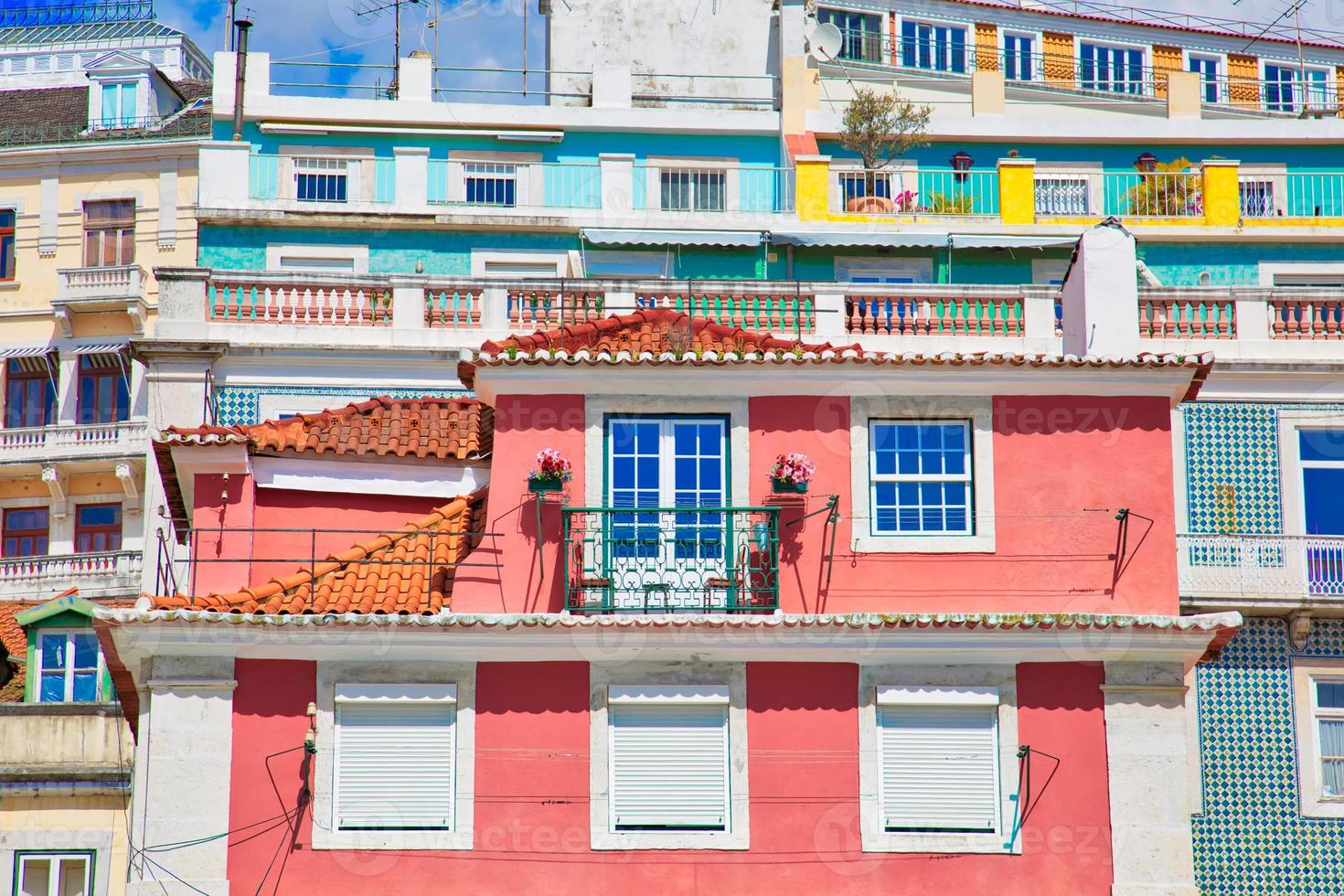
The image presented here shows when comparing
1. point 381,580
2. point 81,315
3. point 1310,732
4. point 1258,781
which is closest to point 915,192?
point 1310,732

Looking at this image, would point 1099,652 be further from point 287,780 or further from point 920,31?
point 920,31

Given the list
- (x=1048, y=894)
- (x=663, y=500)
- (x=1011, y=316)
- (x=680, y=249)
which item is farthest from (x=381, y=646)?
(x=680, y=249)

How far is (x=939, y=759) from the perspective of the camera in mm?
18625

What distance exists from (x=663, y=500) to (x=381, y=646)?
289 centimetres

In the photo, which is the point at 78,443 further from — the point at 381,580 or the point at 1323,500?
the point at 1323,500

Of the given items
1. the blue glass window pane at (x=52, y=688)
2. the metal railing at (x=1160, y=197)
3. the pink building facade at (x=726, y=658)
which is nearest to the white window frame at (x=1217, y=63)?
the metal railing at (x=1160, y=197)

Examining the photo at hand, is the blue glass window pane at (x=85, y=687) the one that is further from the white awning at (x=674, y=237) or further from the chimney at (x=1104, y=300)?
the chimney at (x=1104, y=300)

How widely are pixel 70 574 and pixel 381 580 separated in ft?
68.1

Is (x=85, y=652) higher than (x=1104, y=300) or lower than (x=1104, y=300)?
lower

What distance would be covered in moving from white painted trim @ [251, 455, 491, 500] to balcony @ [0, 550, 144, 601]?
16.9 metres

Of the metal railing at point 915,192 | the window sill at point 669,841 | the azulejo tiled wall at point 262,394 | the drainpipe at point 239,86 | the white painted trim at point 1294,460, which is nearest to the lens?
the window sill at point 669,841

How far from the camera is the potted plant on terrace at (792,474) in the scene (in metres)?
19.2

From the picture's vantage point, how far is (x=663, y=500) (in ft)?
64.3

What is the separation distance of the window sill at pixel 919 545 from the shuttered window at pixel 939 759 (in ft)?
4.51
